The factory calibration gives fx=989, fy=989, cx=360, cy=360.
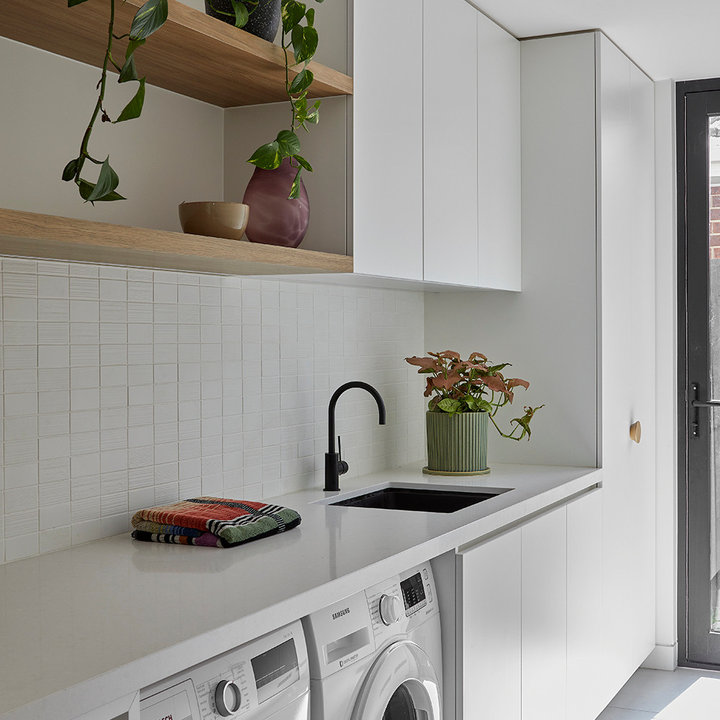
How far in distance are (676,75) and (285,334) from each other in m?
2.18

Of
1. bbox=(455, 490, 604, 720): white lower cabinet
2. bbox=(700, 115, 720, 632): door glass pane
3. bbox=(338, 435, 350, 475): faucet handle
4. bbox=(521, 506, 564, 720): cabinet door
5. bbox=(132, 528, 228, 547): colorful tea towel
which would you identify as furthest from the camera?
bbox=(700, 115, 720, 632): door glass pane

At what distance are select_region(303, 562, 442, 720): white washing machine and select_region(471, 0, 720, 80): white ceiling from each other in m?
1.85

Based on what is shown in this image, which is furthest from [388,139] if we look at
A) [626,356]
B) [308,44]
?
[626,356]

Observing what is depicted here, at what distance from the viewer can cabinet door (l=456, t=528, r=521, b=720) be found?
2260 millimetres

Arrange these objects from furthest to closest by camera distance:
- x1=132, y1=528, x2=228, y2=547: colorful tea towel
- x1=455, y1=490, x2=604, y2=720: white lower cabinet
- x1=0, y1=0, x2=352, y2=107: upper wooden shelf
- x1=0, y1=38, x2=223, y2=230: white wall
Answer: x1=455, y1=490, x2=604, y2=720: white lower cabinet < x1=132, y1=528, x2=228, y2=547: colorful tea towel < x1=0, y1=38, x2=223, y2=230: white wall < x1=0, y1=0, x2=352, y2=107: upper wooden shelf

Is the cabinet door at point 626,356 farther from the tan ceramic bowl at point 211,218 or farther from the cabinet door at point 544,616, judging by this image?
the tan ceramic bowl at point 211,218

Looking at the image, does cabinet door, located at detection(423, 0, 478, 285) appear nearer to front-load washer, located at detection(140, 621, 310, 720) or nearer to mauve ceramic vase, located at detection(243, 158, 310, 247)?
mauve ceramic vase, located at detection(243, 158, 310, 247)

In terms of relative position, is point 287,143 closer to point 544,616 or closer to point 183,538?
point 183,538

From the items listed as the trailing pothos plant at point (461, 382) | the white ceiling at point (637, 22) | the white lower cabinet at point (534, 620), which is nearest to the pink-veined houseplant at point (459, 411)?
the trailing pothos plant at point (461, 382)

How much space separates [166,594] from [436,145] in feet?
5.25

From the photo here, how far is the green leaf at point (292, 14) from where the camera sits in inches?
81.0

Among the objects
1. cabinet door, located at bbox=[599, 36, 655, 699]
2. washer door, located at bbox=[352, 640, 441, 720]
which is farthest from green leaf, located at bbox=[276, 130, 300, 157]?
cabinet door, located at bbox=[599, 36, 655, 699]

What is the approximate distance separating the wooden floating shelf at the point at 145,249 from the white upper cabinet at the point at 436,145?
0.25m

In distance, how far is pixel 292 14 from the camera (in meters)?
2.06
